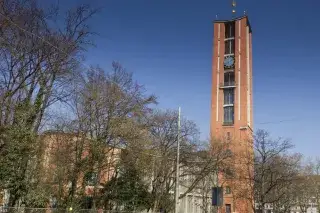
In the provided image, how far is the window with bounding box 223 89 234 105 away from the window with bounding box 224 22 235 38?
1199 centimetres

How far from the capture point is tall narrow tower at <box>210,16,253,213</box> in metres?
74.2

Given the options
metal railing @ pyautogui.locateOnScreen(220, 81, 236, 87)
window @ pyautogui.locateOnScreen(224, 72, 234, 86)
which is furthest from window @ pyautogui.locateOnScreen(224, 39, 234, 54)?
metal railing @ pyautogui.locateOnScreen(220, 81, 236, 87)

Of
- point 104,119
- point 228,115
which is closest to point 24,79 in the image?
point 104,119

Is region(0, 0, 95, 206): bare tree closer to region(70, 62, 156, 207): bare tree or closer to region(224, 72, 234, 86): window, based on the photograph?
region(70, 62, 156, 207): bare tree

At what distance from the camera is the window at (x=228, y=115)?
2987 inches

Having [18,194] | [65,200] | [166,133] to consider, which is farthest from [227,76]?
[18,194]

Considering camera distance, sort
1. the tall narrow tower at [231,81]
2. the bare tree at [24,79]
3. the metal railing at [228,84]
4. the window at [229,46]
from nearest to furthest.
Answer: the bare tree at [24,79]
the tall narrow tower at [231,81]
the metal railing at [228,84]
the window at [229,46]

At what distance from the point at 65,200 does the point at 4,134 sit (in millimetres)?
10894

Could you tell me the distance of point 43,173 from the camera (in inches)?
1059

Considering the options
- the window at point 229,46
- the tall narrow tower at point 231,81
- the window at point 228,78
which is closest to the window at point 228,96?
the tall narrow tower at point 231,81

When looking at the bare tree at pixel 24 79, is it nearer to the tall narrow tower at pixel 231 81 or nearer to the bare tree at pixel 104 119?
the bare tree at pixel 104 119

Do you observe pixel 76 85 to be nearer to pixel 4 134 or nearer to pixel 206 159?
pixel 4 134

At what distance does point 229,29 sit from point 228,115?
60.6ft

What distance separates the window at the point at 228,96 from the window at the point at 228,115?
1.03 m
